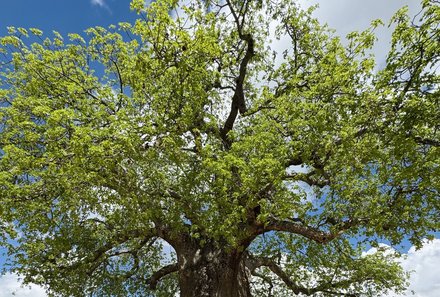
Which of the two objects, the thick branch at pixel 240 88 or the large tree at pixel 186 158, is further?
the thick branch at pixel 240 88

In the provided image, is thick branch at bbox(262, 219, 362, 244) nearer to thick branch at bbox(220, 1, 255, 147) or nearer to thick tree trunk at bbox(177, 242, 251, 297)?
thick tree trunk at bbox(177, 242, 251, 297)

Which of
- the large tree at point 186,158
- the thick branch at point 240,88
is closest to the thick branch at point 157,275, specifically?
the large tree at point 186,158

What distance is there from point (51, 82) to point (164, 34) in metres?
3.89

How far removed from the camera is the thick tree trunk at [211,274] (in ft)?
40.9

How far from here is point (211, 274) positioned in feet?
41.7

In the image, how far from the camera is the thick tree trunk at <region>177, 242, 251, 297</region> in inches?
491

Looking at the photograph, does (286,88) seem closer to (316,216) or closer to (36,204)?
(316,216)

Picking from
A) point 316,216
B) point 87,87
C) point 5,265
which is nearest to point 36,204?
point 87,87

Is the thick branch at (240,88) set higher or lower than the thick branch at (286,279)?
higher

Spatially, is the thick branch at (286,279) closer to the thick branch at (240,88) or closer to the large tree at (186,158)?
the large tree at (186,158)

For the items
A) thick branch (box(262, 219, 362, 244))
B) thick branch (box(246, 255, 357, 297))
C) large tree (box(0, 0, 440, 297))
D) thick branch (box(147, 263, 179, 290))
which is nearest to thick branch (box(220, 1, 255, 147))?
large tree (box(0, 0, 440, 297))

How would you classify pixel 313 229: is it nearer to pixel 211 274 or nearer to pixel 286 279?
pixel 211 274

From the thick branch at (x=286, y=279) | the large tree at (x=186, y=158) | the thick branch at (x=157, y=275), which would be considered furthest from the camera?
the thick branch at (x=157, y=275)

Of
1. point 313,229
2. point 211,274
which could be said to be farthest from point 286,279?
point 313,229
